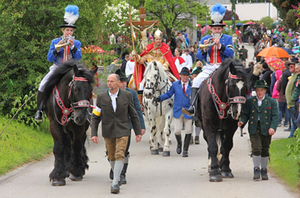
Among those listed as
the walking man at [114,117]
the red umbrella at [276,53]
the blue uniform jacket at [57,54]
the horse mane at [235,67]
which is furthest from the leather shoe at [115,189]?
the red umbrella at [276,53]

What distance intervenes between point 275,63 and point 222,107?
31.6 ft

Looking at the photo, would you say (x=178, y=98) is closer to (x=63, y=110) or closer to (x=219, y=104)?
(x=219, y=104)

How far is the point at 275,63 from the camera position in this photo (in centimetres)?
1884

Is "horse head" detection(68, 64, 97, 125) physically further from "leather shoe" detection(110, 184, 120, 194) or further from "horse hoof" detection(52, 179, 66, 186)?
"leather shoe" detection(110, 184, 120, 194)

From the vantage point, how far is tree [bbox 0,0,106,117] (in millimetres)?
14000

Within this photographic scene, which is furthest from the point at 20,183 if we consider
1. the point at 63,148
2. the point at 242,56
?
the point at 242,56

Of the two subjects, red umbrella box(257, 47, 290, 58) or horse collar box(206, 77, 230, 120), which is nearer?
horse collar box(206, 77, 230, 120)

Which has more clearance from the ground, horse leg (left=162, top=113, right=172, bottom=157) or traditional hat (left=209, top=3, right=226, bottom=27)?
traditional hat (left=209, top=3, right=226, bottom=27)

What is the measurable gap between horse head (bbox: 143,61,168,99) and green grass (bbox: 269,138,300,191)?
10.7ft

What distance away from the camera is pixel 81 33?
50.3 feet

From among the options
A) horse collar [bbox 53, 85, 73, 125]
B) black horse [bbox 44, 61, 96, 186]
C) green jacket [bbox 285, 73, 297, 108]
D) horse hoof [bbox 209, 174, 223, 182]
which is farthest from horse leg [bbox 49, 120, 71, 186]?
green jacket [bbox 285, 73, 297, 108]

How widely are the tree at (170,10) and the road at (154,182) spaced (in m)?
21.0

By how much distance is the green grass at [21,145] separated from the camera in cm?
1120

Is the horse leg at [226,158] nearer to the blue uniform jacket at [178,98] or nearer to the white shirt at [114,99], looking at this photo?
the white shirt at [114,99]
